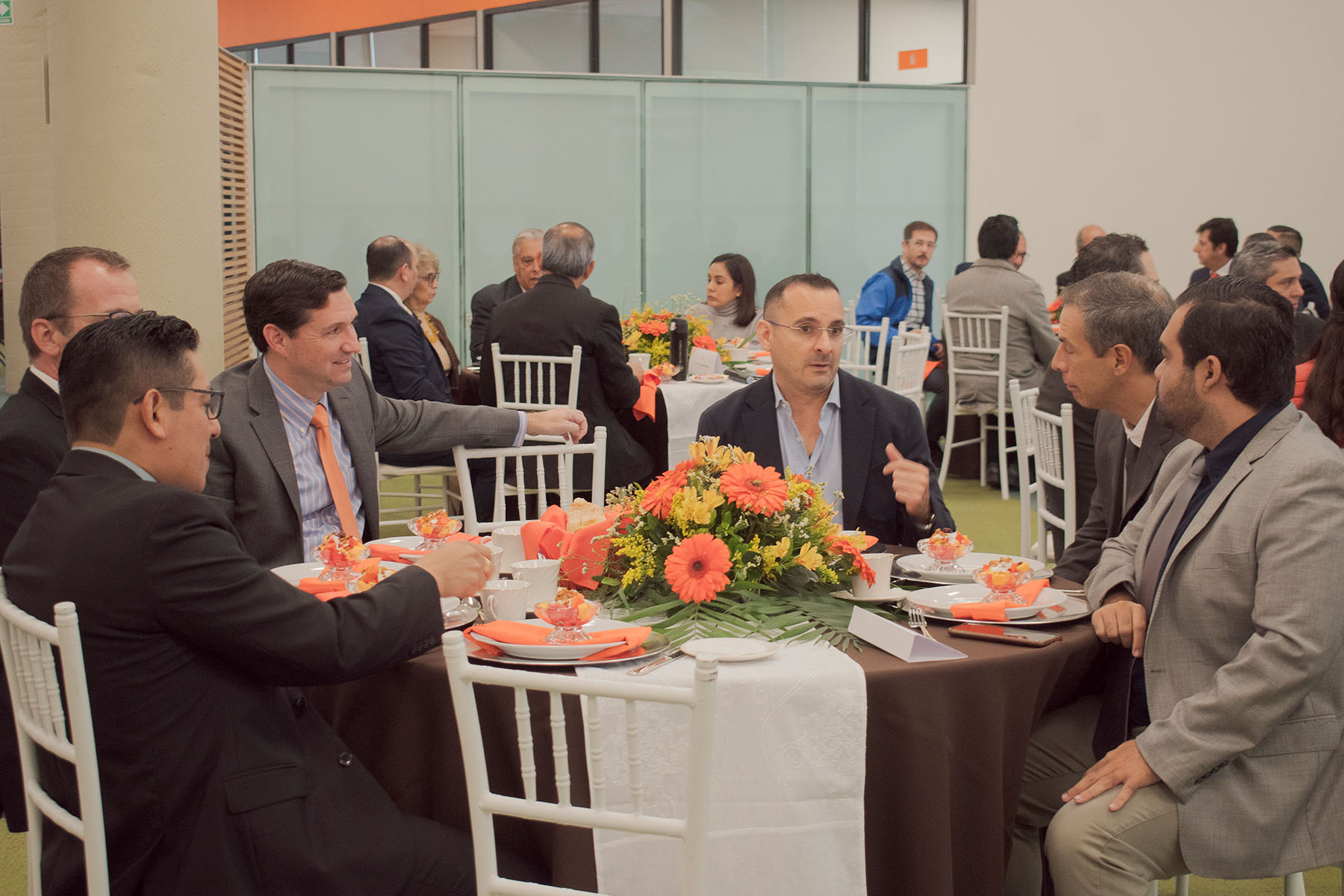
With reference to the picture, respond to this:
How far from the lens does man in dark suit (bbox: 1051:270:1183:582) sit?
9.50 ft

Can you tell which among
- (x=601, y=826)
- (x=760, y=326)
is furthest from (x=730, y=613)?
(x=760, y=326)

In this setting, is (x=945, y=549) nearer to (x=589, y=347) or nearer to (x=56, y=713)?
(x=56, y=713)

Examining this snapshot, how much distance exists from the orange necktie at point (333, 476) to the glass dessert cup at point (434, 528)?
12.1 inches

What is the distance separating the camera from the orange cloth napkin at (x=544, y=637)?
2.05m

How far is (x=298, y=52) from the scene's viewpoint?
45.1ft

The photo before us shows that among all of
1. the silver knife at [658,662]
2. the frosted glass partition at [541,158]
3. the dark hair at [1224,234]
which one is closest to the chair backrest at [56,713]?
the silver knife at [658,662]

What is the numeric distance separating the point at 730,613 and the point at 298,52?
13226 millimetres

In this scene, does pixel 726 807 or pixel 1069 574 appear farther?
pixel 1069 574

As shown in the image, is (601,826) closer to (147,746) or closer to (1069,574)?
(147,746)

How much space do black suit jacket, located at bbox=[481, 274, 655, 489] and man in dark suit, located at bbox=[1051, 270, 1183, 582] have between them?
2714mm

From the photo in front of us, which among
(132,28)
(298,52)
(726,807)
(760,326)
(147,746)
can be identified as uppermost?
(298,52)

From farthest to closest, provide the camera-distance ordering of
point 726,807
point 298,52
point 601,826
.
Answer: point 298,52 < point 726,807 < point 601,826

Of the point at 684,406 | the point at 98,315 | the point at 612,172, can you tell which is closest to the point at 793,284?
the point at 98,315

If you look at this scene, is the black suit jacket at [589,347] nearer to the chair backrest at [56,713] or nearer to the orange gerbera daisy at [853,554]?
the orange gerbera daisy at [853,554]
